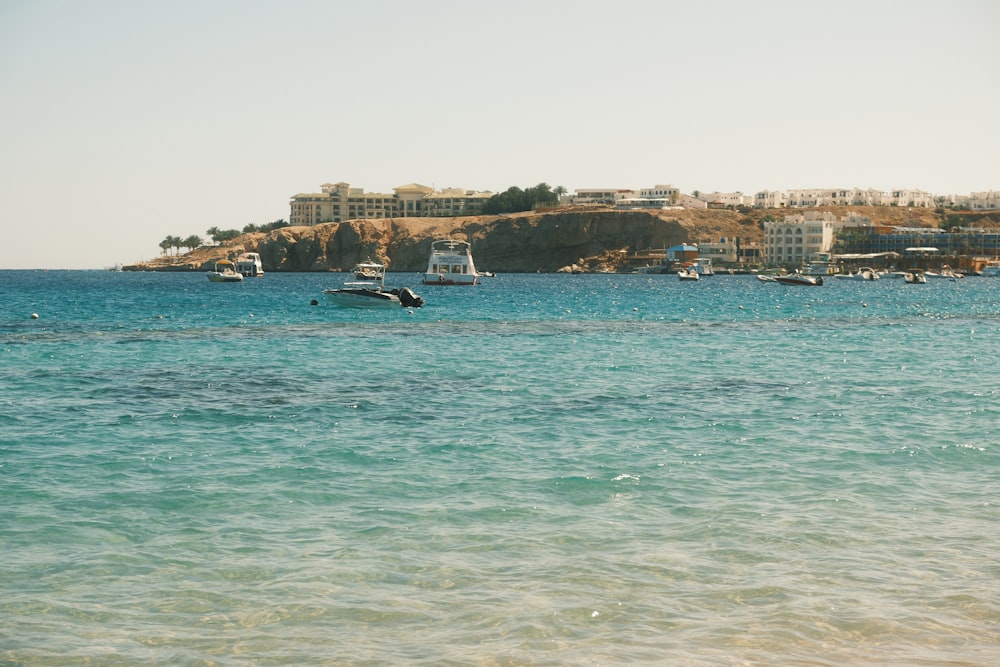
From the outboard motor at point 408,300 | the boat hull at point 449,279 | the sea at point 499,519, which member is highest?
the boat hull at point 449,279

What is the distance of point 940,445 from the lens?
1806 cm

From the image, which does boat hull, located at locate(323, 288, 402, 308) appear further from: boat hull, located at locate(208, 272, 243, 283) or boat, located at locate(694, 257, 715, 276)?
boat, located at locate(694, 257, 715, 276)

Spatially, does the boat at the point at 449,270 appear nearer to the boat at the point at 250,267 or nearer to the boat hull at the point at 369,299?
the boat hull at the point at 369,299

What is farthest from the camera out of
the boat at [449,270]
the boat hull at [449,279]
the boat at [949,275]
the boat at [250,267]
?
the boat at [949,275]

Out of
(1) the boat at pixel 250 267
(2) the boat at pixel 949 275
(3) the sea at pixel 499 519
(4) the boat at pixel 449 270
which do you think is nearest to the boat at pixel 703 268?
(2) the boat at pixel 949 275

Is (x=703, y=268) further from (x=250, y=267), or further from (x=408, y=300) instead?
(x=408, y=300)

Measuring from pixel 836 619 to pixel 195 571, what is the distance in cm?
662

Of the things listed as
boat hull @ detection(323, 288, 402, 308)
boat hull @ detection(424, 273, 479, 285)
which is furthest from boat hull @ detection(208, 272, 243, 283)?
boat hull @ detection(323, 288, 402, 308)

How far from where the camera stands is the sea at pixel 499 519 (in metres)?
8.88

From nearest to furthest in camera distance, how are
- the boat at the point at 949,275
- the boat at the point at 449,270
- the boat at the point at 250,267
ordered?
the boat at the point at 449,270 < the boat at the point at 250,267 < the boat at the point at 949,275

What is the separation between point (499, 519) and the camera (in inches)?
501

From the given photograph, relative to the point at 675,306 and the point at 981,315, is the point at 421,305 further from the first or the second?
the point at 981,315

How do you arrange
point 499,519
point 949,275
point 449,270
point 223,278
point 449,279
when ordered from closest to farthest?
point 499,519 < point 449,279 < point 449,270 < point 223,278 < point 949,275

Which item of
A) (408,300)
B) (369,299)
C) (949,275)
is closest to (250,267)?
(369,299)
